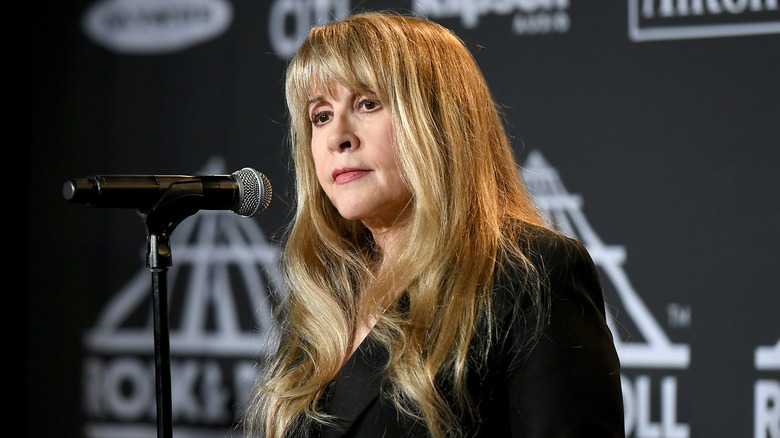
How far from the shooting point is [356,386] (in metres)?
1.43

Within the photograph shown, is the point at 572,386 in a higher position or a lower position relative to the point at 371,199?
lower

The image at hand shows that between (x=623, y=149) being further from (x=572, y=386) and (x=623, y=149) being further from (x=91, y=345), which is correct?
(x=91, y=345)

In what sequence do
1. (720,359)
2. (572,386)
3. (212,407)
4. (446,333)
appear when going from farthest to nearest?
(212,407) < (720,359) < (446,333) < (572,386)

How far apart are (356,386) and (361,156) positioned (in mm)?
398

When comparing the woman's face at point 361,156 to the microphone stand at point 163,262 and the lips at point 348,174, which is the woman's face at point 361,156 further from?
the microphone stand at point 163,262

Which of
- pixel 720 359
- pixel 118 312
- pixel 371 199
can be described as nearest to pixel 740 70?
pixel 720 359

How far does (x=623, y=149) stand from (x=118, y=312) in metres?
1.85

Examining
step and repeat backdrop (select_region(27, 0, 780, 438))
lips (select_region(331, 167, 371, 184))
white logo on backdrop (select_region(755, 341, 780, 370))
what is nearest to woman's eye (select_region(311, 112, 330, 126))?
lips (select_region(331, 167, 371, 184))

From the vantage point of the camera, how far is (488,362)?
133cm

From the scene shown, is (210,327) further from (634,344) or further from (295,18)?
(634,344)

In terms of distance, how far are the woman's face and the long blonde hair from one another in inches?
0.9

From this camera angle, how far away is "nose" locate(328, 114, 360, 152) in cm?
153

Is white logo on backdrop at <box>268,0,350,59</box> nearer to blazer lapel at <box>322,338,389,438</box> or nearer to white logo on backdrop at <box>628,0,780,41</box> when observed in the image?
white logo on backdrop at <box>628,0,780,41</box>

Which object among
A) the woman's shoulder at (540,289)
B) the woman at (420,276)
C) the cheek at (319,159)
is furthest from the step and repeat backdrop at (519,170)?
the woman's shoulder at (540,289)
